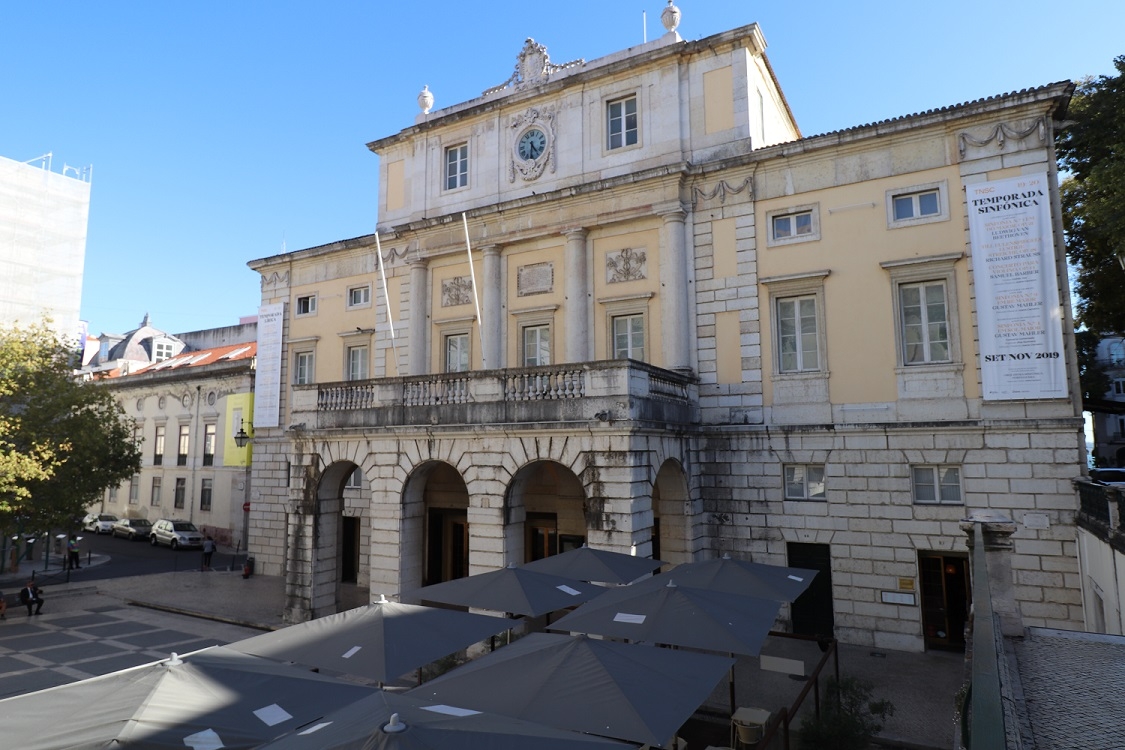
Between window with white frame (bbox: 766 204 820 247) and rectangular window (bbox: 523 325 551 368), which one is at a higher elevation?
window with white frame (bbox: 766 204 820 247)

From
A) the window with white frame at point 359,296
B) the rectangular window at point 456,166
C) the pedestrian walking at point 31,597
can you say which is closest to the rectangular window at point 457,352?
the window with white frame at point 359,296

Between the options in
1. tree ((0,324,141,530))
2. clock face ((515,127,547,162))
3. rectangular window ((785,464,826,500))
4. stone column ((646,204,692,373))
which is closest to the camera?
rectangular window ((785,464,826,500))

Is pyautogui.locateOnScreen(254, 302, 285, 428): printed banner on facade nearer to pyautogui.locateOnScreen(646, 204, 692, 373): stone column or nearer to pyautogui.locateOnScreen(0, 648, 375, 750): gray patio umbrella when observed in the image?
pyautogui.locateOnScreen(646, 204, 692, 373): stone column

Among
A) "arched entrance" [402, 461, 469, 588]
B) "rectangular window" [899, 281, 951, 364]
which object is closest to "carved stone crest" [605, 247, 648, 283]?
"rectangular window" [899, 281, 951, 364]

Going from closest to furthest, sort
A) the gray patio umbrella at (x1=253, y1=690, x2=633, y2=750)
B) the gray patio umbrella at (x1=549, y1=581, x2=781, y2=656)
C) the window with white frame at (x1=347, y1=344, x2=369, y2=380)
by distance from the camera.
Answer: the gray patio umbrella at (x1=253, y1=690, x2=633, y2=750) → the gray patio umbrella at (x1=549, y1=581, x2=781, y2=656) → the window with white frame at (x1=347, y1=344, x2=369, y2=380)

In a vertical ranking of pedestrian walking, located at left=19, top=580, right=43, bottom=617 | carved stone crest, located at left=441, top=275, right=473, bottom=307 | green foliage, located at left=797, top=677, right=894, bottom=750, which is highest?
carved stone crest, located at left=441, top=275, right=473, bottom=307

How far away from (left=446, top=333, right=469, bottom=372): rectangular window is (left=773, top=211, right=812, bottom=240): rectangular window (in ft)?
32.9

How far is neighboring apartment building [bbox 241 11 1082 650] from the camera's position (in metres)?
→ 15.6

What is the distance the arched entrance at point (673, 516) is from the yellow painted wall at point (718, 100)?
9526 mm

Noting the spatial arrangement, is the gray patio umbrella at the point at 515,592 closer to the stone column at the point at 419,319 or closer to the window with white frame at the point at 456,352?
the window with white frame at the point at 456,352

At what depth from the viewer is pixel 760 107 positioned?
20344 millimetres

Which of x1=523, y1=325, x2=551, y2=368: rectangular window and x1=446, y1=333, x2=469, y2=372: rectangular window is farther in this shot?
x1=446, y1=333, x2=469, y2=372: rectangular window

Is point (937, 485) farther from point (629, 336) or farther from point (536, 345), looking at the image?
point (536, 345)

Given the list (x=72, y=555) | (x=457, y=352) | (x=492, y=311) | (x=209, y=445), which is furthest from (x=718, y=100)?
(x=209, y=445)
